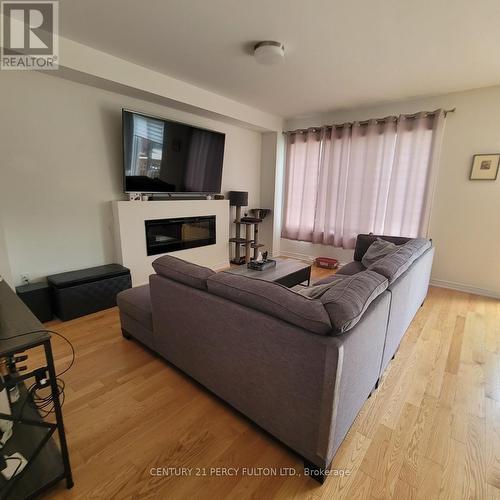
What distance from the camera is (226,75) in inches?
116

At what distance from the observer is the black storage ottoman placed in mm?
2529

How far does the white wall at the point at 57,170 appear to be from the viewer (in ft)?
7.89

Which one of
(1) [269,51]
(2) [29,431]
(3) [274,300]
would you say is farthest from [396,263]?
(2) [29,431]

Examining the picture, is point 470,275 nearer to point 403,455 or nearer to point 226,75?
point 403,455

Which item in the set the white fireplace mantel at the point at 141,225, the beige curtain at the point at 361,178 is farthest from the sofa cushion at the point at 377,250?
the white fireplace mantel at the point at 141,225

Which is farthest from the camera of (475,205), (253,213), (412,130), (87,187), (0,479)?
(253,213)

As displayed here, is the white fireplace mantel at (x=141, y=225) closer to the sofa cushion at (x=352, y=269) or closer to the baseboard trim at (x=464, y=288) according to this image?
the sofa cushion at (x=352, y=269)

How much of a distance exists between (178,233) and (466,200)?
380 cm

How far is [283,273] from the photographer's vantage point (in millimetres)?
2879

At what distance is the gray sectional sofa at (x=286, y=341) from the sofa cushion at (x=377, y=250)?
111 centimetres

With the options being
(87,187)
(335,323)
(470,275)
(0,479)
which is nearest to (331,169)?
(470,275)

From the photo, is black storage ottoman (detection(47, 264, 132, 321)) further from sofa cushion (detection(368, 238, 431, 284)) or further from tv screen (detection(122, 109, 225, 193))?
sofa cushion (detection(368, 238, 431, 284))

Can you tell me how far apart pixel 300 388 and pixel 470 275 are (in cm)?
358

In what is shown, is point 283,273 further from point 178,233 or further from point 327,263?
point 327,263
